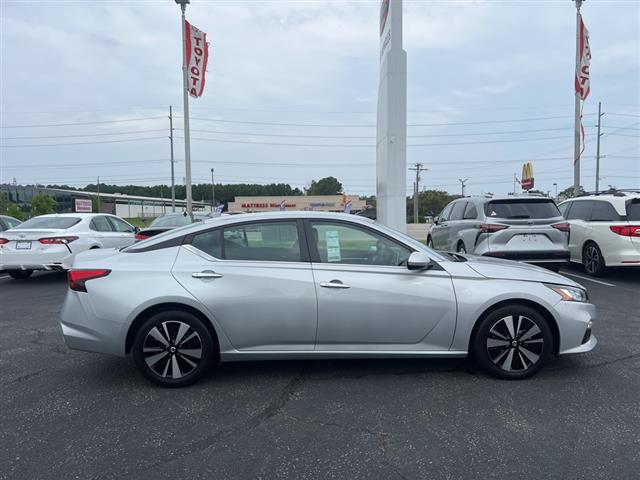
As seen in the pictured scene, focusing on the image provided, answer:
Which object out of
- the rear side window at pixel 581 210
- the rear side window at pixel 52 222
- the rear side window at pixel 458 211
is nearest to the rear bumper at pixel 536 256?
the rear side window at pixel 458 211

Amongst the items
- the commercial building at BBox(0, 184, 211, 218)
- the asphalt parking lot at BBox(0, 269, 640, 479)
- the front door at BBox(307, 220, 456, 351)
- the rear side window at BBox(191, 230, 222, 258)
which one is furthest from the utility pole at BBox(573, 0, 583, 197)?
the commercial building at BBox(0, 184, 211, 218)

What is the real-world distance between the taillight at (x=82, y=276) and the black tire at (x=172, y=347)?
1.87 ft

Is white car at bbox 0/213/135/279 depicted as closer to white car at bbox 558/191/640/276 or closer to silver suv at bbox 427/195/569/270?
silver suv at bbox 427/195/569/270

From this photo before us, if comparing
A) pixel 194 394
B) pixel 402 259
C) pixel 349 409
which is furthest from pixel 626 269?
pixel 194 394

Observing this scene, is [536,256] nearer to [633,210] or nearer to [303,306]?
[633,210]

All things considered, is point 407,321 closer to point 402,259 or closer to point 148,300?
point 402,259

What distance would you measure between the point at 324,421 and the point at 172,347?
143 cm

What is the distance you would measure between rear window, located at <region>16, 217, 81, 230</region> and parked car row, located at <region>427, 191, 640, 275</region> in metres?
8.24

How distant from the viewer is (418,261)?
154 inches

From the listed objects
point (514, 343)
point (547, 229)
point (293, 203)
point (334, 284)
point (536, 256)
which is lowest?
point (514, 343)

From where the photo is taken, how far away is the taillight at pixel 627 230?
881 centimetres

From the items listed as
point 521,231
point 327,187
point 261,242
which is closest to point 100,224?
point 261,242

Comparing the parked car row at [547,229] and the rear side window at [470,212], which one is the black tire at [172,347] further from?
the rear side window at [470,212]

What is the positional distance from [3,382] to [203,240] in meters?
2.22
